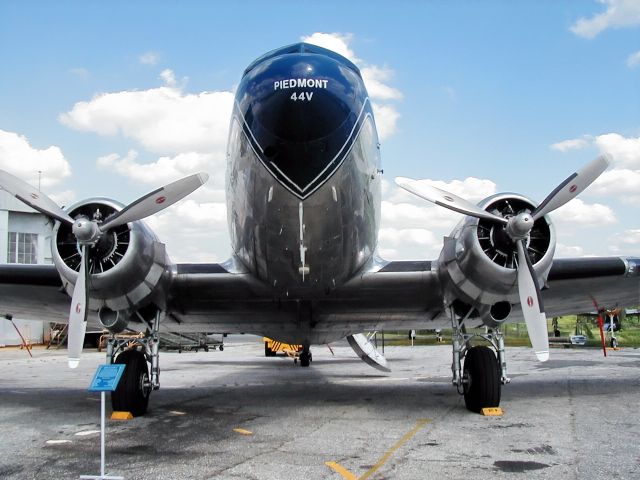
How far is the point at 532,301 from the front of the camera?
344 inches

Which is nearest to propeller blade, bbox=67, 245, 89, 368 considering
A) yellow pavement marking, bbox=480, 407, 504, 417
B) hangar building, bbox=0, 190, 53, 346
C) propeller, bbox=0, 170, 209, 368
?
propeller, bbox=0, 170, 209, 368

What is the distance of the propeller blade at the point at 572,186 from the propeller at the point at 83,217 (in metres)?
5.17

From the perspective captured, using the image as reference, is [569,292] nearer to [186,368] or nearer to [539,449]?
[539,449]

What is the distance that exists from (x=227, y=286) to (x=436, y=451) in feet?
15.5

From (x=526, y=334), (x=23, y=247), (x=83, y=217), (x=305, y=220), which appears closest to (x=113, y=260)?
(x=83, y=217)

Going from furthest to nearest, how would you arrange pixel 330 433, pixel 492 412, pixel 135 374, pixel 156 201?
pixel 135 374
pixel 492 412
pixel 156 201
pixel 330 433

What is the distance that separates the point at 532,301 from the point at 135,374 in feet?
21.0

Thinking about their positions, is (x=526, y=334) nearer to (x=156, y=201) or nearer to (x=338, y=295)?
(x=338, y=295)

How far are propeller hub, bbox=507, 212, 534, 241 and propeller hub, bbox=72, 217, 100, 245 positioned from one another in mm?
5990

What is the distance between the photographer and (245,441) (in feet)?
24.7

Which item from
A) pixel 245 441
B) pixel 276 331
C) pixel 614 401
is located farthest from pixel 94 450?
pixel 614 401

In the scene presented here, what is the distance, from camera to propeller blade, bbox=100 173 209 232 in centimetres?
876

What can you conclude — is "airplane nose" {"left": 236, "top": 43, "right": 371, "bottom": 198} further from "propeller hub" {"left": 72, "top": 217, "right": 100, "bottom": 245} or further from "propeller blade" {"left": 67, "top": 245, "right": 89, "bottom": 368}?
"propeller blade" {"left": 67, "top": 245, "right": 89, "bottom": 368}

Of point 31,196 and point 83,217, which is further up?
point 31,196
